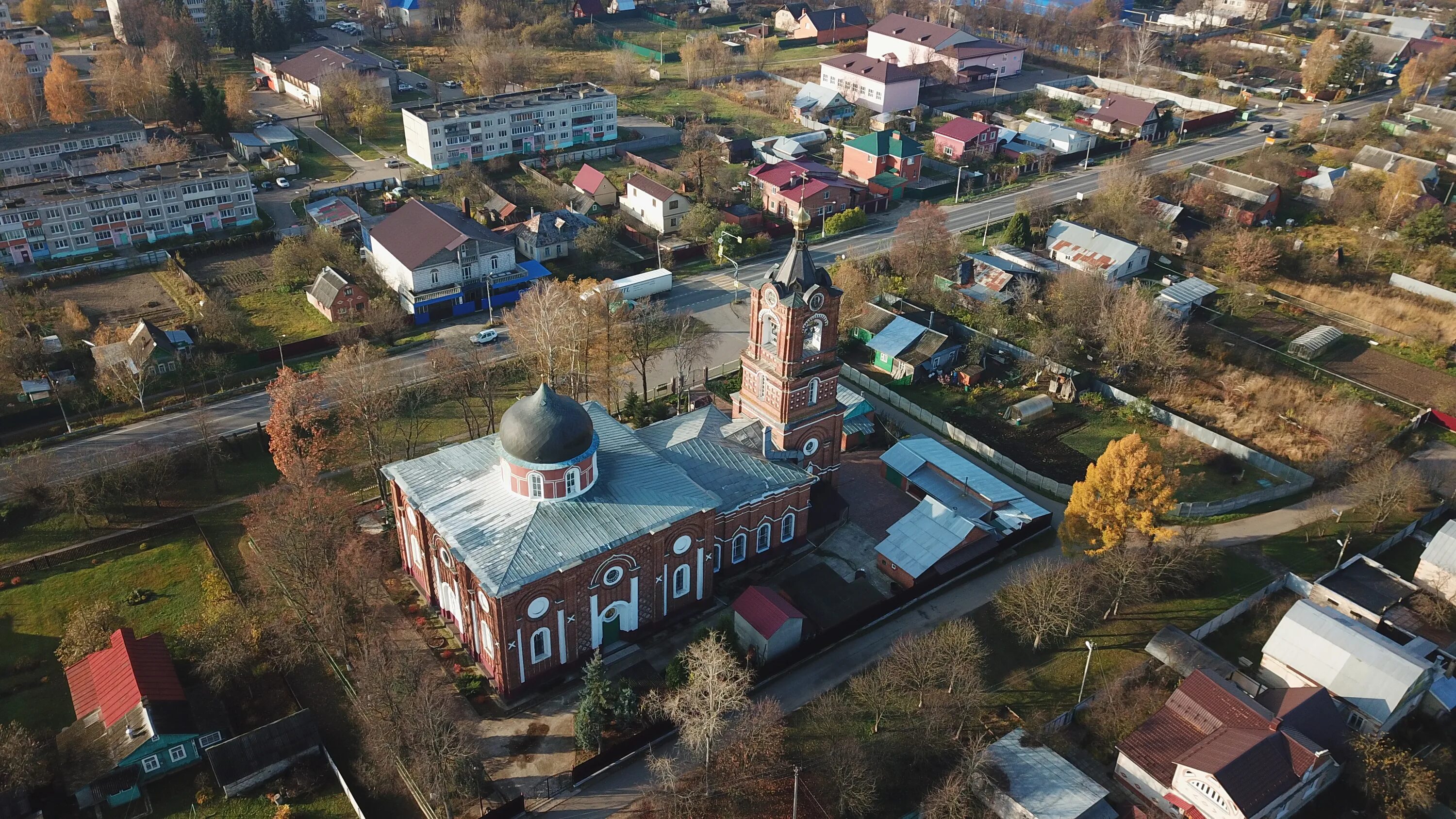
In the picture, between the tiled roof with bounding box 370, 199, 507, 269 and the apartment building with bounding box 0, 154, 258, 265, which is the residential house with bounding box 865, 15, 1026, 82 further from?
the apartment building with bounding box 0, 154, 258, 265

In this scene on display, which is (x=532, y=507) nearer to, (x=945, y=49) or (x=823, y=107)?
(x=823, y=107)

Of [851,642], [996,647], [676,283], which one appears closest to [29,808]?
[851,642]

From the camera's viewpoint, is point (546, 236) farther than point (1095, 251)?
Yes

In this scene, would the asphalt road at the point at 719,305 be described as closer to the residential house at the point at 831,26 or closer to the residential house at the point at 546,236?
the residential house at the point at 546,236

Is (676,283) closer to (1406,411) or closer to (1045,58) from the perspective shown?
(1406,411)

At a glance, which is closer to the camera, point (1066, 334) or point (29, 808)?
point (29, 808)

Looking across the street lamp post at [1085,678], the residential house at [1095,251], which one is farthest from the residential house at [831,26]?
the street lamp post at [1085,678]

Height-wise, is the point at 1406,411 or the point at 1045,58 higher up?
the point at 1045,58

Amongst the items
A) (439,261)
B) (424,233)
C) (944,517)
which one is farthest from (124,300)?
(944,517)
